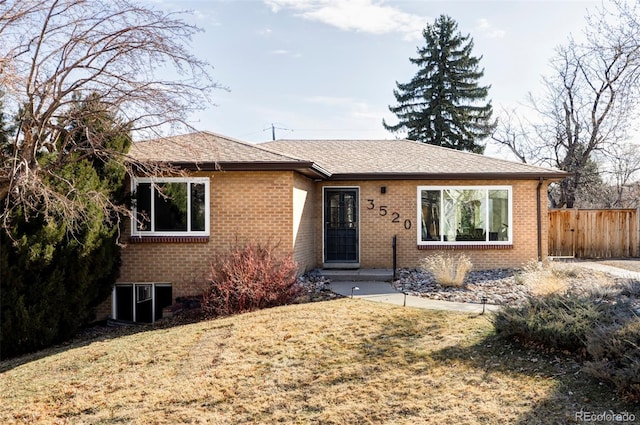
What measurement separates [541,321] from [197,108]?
638 cm

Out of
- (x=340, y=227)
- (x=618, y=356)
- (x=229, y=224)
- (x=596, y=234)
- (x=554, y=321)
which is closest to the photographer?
(x=618, y=356)

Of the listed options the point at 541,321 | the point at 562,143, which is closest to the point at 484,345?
the point at 541,321

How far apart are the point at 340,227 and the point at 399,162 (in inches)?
97.7

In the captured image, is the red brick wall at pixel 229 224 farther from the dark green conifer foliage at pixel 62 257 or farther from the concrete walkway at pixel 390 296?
the concrete walkway at pixel 390 296

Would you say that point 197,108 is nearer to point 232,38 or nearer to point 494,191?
point 232,38

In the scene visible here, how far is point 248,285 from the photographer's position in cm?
859

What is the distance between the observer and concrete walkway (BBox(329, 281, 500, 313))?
8.02 m

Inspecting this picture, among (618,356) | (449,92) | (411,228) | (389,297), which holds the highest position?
(449,92)

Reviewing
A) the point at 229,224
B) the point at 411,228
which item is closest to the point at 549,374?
the point at 229,224

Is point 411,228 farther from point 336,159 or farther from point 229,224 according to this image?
point 229,224

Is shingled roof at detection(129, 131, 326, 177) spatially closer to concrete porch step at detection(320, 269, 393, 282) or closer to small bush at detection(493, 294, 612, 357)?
concrete porch step at detection(320, 269, 393, 282)

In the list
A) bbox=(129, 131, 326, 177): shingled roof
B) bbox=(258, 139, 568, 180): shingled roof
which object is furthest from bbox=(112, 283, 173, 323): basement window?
bbox=(258, 139, 568, 180): shingled roof

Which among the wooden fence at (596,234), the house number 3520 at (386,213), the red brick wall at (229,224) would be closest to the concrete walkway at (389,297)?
the red brick wall at (229,224)

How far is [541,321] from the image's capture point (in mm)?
5730
